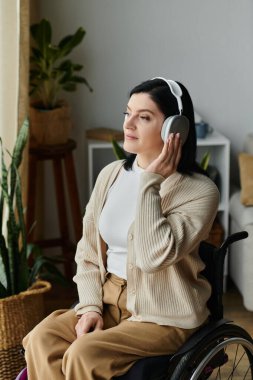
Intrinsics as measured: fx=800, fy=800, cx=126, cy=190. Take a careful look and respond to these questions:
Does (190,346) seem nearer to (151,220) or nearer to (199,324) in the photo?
(199,324)

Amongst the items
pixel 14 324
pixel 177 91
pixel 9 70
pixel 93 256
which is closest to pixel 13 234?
pixel 14 324

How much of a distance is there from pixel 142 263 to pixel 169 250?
0.09 metres

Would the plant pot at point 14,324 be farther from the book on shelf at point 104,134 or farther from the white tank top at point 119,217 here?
the book on shelf at point 104,134

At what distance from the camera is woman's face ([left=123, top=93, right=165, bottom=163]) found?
7.31 ft

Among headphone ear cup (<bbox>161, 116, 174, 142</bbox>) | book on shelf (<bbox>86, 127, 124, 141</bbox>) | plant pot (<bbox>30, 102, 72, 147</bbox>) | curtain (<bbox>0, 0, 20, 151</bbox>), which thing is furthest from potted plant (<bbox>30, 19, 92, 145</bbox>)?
headphone ear cup (<bbox>161, 116, 174, 142</bbox>)

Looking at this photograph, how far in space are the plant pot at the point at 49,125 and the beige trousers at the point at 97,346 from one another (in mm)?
1475

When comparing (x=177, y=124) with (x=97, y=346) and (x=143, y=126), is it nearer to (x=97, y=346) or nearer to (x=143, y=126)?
(x=143, y=126)

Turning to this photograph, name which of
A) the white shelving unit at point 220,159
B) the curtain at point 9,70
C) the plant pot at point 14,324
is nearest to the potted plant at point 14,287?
the plant pot at point 14,324

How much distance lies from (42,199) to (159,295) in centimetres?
192

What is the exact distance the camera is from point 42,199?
4031 millimetres

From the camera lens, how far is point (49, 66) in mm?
3627

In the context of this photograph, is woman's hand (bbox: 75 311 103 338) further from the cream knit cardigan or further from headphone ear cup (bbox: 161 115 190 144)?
headphone ear cup (bbox: 161 115 190 144)

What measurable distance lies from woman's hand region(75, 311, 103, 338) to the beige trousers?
0.03 m

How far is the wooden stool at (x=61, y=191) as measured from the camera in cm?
366
